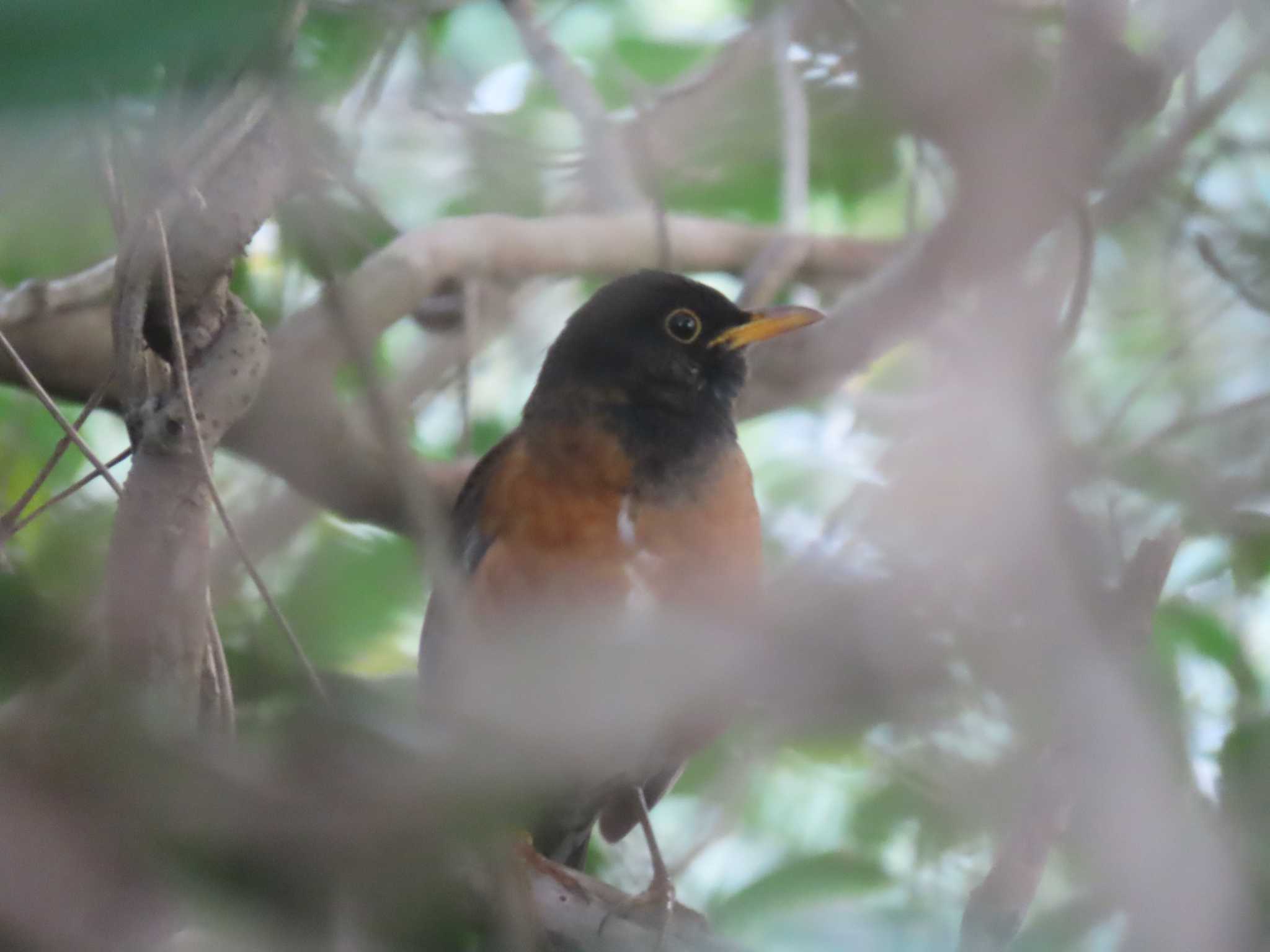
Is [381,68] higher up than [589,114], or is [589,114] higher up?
[381,68]

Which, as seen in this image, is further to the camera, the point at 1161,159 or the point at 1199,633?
the point at 1161,159

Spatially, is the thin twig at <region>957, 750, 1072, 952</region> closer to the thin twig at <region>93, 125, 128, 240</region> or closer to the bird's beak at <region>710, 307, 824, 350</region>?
the thin twig at <region>93, 125, 128, 240</region>

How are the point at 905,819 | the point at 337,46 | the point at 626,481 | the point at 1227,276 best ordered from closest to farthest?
1. the point at 905,819
2. the point at 337,46
3. the point at 1227,276
4. the point at 626,481

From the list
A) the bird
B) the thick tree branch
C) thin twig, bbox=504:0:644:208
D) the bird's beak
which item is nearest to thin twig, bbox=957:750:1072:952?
the bird

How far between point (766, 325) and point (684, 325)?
0.24m

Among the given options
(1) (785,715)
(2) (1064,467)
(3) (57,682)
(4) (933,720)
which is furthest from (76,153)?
(2) (1064,467)

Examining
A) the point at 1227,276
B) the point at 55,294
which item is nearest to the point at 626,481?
the point at 55,294

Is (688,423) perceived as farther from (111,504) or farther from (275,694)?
(275,694)

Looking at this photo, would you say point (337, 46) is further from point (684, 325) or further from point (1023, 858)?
point (684, 325)

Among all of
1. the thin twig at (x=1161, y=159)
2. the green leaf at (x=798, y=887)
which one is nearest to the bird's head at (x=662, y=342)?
the thin twig at (x=1161, y=159)

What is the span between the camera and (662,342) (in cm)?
426

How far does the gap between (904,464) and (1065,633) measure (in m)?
0.98

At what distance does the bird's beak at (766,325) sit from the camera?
4133mm

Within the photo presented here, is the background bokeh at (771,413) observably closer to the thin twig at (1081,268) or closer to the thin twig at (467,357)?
the thin twig at (467,357)
